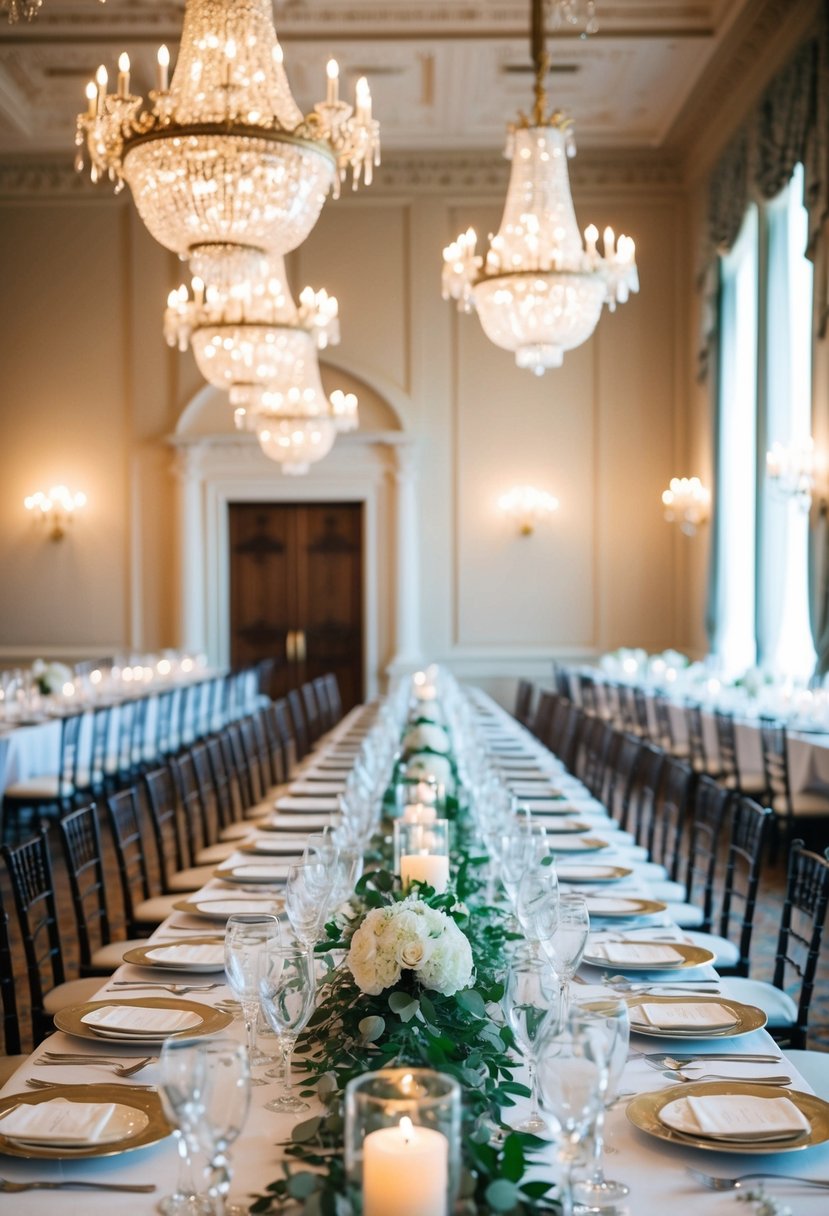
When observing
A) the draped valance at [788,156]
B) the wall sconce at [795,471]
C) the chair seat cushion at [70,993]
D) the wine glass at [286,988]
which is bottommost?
the chair seat cushion at [70,993]

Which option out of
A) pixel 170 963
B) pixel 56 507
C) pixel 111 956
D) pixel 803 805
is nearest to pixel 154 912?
pixel 111 956

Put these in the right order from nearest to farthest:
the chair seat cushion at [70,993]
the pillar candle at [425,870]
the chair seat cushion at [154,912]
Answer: the pillar candle at [425,870]
the chair seat cushion at [70,993]
the chair seat cushion at [154,912]

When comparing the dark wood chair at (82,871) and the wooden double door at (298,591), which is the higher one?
the wooden double door at (298,591)

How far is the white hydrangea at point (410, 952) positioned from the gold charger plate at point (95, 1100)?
0.35 m

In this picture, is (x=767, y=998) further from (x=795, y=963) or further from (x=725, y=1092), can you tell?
(x=725, y=1092)

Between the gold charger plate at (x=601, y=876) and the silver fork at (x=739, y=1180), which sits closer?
the silver fork at (x=739, y=1180)

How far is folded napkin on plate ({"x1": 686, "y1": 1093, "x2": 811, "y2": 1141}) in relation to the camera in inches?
68.1

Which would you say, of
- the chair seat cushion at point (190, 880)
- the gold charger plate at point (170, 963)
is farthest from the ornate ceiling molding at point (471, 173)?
the gold charger plate at point (170, 963)

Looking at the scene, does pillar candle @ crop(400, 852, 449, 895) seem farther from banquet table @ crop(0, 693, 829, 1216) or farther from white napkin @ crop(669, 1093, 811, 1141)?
white napkin @ crop(669, 1093, 811, 1141)

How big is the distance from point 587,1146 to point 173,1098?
1.54ft

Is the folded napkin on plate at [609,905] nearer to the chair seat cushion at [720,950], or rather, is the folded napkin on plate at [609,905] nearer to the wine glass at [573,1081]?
the chair seat cushion at [720,950]

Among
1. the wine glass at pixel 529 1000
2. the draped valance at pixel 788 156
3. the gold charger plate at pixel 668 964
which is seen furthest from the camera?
the draped valance at pixel 788 156

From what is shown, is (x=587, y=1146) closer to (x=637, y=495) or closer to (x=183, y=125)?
(x=183, y=125)

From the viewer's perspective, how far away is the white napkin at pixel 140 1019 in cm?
218
